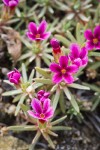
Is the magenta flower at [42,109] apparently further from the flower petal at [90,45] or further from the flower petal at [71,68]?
the flower petal at [90,45]

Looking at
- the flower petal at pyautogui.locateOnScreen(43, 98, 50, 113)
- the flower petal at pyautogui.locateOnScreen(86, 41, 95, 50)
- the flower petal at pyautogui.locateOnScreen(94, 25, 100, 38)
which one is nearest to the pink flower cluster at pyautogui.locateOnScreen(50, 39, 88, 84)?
the flower petal at pyautogui.locateOnScreen(43, 98, 50, 113)

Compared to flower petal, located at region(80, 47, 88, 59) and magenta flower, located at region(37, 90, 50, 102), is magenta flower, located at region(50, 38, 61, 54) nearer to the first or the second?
flower petal, located at region(80, 47, 88, 59)

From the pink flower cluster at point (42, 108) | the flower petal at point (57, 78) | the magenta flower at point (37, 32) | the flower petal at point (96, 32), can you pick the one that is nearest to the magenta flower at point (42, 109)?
the pink flower cluster at point (42, 108)

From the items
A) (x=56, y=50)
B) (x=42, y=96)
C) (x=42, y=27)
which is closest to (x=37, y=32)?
(x=42, y=27)

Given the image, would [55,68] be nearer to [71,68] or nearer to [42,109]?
[71,68]

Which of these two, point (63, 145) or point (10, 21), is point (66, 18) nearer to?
point (10, 21)

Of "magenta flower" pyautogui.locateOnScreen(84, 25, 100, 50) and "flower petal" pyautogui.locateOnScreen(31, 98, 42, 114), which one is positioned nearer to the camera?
"flower petal" pyautogui.locateOnScreen(31, 98, 42, 114)

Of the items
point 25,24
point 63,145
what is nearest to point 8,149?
point 63,145
